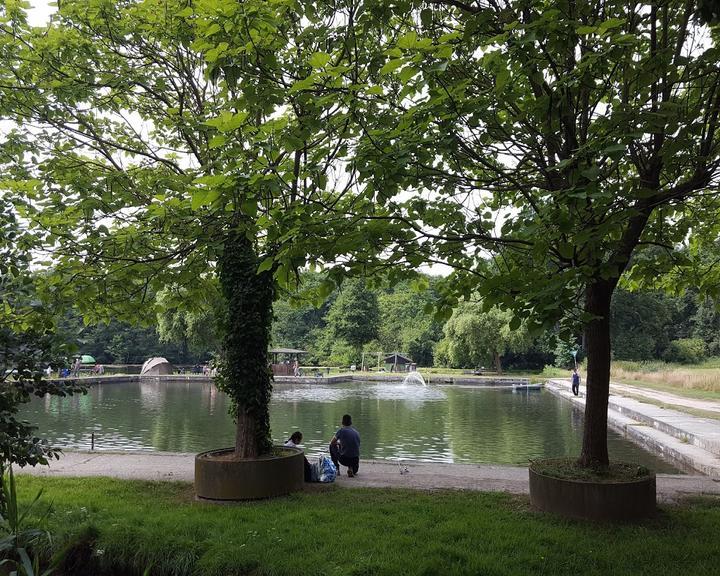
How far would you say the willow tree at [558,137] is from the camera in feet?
14.0

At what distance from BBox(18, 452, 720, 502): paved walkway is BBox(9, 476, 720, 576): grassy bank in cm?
115

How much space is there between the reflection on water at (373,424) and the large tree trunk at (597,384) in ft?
19.8

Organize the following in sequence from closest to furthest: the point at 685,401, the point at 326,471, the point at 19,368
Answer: the point at 19,368 < the point at 326,471 < the point at 685,401

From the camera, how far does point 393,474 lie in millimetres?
9617

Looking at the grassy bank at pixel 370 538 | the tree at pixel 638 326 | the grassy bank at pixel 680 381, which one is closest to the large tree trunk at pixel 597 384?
the grassy bank at pixel 370 538

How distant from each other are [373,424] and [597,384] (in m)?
13.1

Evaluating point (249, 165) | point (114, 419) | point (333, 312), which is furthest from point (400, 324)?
point (249, 165)

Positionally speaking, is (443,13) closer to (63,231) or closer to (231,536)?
(63,231)

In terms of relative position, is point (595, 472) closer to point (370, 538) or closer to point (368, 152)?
point (370, 538)

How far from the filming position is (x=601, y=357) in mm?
6859

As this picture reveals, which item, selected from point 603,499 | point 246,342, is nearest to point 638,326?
point 603,499

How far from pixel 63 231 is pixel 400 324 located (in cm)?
6036

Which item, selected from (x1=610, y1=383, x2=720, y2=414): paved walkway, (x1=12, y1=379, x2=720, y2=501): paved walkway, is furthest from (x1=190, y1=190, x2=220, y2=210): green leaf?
(x1=610, y1=383, x2=720, y2=414): paved walkway

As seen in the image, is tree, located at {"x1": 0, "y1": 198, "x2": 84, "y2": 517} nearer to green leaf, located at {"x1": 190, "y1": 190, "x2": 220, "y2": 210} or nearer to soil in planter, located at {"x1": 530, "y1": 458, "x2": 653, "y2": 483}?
green leaf, located at {"x1": 190, "y1": 190, "x2": 220, "y2": 210}
